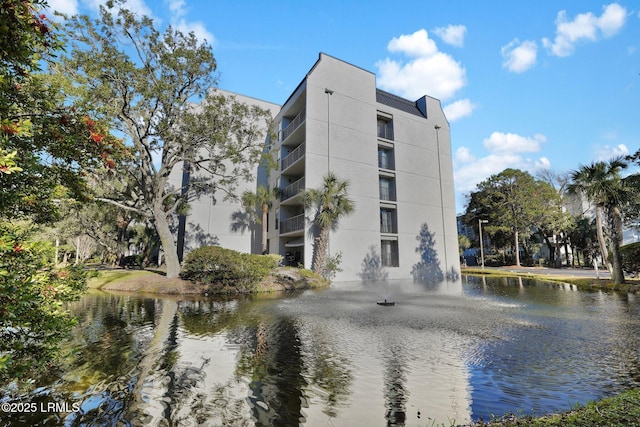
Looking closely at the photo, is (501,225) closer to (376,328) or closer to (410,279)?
(410,279)

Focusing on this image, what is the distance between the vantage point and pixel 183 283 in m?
16.0

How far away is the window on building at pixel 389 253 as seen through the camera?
25.4 meters

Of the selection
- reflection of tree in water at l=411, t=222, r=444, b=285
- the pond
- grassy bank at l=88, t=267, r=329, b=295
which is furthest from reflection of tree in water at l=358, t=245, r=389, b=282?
the pond

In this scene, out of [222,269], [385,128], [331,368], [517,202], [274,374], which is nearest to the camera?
[274,374]

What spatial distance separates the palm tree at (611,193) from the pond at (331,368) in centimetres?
1027

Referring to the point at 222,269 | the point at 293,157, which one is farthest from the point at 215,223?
the point at 222,269

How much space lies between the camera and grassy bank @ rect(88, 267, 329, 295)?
15625 millimetres

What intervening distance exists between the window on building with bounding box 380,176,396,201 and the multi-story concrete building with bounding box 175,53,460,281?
0.09m

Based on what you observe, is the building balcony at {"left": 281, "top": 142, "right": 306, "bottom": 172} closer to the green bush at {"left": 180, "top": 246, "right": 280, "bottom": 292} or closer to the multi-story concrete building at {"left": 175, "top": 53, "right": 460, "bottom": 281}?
the multi-story concrete building at {"left": 175, "top": 53, "right": 460, "bottom": 281}

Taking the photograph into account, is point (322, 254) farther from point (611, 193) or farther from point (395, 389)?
point (611, 193)

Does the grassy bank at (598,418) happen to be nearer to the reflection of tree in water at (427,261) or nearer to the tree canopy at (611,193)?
the tree canopy at (611,193)

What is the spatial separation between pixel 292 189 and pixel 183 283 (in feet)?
38.6

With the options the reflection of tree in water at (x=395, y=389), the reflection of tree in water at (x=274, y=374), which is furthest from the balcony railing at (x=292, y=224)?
the reflection of tree in water at (x=395, y=389)

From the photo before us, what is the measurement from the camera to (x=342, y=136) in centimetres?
2423
